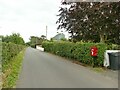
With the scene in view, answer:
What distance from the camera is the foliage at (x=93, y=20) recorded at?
74.6ft

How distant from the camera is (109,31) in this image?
24688mm

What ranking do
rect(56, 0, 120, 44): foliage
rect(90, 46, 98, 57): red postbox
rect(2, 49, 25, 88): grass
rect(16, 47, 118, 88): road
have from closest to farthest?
1. rect(16, 47, 118, 88): road
2. rect(2, 49, 25, 88): grass
3. rect(90, 46, 98, 57): red postbox
4. rect(56, 0, 120, 44): foliage

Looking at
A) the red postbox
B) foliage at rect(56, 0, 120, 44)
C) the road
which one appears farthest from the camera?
foliage at rect(56, 0, 120, 44)

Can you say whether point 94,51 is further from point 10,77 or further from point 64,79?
point 10,77

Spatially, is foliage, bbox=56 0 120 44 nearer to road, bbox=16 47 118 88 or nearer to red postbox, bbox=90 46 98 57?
red postbox, bbox=90 46 98 57

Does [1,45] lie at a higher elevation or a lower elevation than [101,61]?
higher

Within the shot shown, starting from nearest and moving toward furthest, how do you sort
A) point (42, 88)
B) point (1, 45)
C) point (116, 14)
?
point (42, 88) < point (1, 45) < point (116, 14)

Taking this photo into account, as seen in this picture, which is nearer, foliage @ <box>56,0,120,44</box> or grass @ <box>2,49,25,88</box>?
grass @ <box>2,49,25,88</box>

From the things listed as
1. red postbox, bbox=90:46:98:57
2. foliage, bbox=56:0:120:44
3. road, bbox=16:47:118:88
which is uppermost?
foliage, bbox=56:0:120:44

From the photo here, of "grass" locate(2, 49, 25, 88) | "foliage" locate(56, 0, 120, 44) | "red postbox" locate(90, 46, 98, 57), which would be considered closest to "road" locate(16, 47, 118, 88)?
"grass" locate(2, 49, 25, 88)

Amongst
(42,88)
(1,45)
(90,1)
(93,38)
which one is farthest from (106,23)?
(42,88)

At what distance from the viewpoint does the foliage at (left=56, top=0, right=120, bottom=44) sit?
895 inches

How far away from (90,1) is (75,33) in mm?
3994

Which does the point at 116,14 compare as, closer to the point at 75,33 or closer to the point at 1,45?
the point at 75,33
